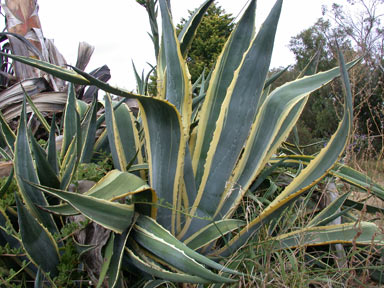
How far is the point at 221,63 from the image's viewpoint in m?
1.00

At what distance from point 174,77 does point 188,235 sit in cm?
42

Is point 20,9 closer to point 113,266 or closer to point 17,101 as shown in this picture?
point 17,101

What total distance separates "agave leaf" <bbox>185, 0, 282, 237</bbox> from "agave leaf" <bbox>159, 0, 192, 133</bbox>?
0.09 meters

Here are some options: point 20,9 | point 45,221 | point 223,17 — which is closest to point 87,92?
point 20,9

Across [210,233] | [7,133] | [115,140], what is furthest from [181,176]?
[7,133]

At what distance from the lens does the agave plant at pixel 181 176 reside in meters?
0.74

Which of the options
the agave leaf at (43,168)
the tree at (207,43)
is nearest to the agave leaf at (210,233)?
the agave leaf at (43,168)

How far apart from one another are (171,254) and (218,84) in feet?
1.63

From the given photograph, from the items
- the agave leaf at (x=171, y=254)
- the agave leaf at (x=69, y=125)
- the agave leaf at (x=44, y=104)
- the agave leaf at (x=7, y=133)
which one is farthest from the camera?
the agave leaf at (x=44, y=104)

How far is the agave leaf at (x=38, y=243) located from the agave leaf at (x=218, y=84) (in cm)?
40

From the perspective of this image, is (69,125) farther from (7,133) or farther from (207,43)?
(207,43)

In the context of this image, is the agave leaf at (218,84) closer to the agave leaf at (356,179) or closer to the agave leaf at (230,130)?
the agave leaf at (230,130)

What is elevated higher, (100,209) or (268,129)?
(268,129)

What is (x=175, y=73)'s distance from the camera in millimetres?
945
